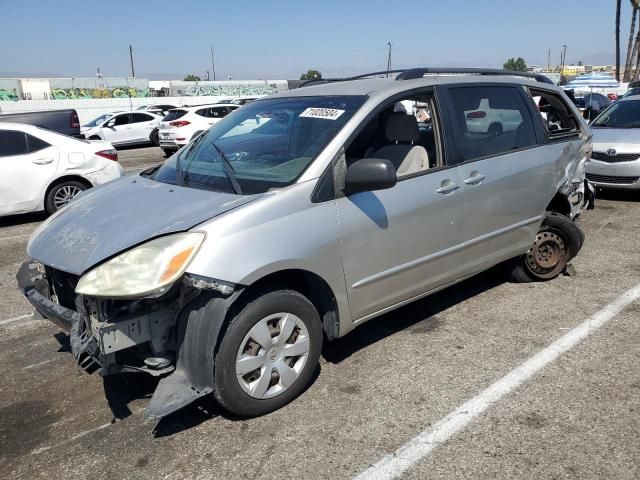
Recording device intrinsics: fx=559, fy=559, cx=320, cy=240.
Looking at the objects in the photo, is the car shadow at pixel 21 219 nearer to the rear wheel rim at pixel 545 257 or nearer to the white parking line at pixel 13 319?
the white parking line at pixel 13 319

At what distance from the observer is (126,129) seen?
2091 cm

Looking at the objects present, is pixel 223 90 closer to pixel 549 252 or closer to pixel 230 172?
pixel 549 252

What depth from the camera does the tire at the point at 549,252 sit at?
4.75 metres

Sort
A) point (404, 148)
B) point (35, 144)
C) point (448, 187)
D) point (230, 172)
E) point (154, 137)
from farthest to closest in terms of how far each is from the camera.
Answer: point (154, 137), point (35, 144), point (404, 148), point (448, 187), point (230, 172)

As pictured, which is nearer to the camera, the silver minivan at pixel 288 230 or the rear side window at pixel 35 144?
the silver minivan at pixel 288 230

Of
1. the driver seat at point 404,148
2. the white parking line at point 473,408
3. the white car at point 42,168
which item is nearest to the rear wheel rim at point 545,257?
the white parking line at point 473,408

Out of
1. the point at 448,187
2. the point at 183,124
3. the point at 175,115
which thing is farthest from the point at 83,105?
the point at 448,187

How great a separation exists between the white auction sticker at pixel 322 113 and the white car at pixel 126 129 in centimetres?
1837

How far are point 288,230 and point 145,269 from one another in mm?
748

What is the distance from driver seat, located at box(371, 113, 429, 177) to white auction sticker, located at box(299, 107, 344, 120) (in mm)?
514

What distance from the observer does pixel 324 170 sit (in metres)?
3.17

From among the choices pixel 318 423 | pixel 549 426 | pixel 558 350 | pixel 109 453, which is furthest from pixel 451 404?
pixel 109 453

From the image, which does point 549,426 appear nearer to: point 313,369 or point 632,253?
point 313,369

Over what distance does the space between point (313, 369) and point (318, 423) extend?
32 cm
